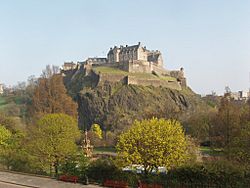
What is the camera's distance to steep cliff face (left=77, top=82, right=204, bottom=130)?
78.7m

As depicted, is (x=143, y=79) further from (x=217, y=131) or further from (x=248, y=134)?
(x=248, y=134)

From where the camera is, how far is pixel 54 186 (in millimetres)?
19094

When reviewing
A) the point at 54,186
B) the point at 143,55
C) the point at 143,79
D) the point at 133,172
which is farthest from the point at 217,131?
the point at 143,55

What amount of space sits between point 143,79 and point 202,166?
77.5 meters

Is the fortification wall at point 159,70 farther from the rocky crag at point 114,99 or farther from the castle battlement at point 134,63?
the rocky crag at point 114,99

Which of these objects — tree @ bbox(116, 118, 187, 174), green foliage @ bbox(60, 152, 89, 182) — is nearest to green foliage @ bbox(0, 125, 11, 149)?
green foliage @ bbox(60, 152, 89, 182)

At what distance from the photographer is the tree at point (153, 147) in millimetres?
18297

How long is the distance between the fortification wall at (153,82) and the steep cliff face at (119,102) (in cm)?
157

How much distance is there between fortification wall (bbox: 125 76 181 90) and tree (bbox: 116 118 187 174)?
71.6m

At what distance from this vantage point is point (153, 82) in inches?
3748

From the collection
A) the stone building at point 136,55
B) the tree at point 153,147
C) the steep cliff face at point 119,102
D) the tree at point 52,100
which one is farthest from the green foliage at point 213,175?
the stone building at point 136,55

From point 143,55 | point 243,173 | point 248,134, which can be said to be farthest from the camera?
point 143,55

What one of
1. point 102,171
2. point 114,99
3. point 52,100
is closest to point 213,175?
point 102,171

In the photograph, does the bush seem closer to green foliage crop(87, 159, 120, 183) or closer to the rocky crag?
green foliage crop(87, 159, 120, 183)
